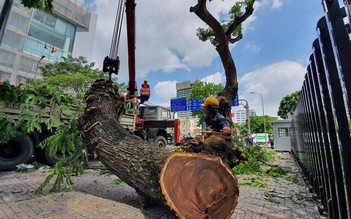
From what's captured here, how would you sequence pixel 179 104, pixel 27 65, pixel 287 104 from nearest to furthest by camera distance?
1. pixel 179 104
2. pixel 27 65
3. pixel 287 104

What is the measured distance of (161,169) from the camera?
2.29 metres

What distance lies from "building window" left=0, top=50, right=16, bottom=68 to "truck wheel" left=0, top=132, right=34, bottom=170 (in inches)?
1077

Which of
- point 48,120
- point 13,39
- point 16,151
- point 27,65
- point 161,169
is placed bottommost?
point 16,151

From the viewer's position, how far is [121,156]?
303 cm

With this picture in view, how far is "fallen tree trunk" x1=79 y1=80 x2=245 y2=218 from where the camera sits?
6.57ft

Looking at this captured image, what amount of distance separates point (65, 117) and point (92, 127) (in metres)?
3.59

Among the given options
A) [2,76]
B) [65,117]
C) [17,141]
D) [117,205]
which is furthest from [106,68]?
[2,76]

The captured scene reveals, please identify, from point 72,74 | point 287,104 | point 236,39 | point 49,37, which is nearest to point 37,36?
point 49,37

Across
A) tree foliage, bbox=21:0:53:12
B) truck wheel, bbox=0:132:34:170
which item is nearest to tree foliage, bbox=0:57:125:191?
truck wheel, bbox=0:132:34:170

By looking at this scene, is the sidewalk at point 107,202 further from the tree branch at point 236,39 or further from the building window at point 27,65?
the building window at point 27,65

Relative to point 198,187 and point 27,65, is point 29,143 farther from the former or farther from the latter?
point 27,65

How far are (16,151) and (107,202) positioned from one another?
4229mm

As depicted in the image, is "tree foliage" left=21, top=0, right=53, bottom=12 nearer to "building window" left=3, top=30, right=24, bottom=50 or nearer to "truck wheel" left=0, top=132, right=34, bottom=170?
"truck wheel" left=0, top=132, right=34, bottom=170

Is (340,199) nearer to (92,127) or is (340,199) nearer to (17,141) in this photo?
(92,127)
